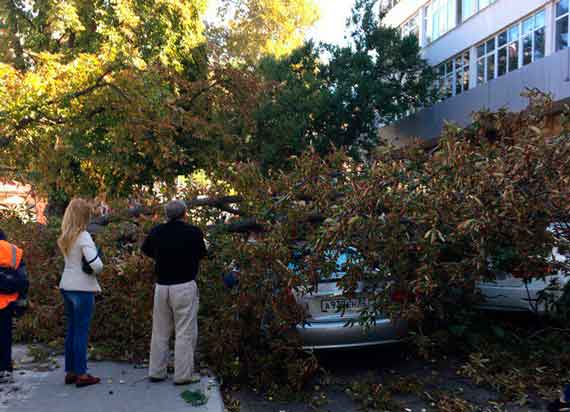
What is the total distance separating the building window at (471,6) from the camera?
23450mm

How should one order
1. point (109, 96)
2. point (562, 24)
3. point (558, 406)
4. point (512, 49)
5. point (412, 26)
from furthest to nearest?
1. point (412, 26)
2. point (512, 49)
3. point (562, 24)
4. point (109, 96)
5. point (558, 406)

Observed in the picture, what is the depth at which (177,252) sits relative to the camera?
511 cm

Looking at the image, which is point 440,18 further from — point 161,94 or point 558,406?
point 558,406

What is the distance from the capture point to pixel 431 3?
28.5 m

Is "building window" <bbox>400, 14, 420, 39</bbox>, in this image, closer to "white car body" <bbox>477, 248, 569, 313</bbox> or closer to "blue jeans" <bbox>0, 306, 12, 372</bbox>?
"white car body" <bbox>477, 248, 569, 313</bbox>

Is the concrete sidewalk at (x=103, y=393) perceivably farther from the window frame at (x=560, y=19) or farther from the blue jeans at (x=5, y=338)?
the window frame at (x=560, y=19)

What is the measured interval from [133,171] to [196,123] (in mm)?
1518

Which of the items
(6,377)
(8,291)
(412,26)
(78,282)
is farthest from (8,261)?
(412,26)

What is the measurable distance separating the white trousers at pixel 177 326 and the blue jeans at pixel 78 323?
608 millimetres

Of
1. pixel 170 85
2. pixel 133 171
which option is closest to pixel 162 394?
pixel 133 171

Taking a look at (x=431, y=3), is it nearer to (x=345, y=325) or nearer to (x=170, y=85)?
Answer: (x=170, y=85)

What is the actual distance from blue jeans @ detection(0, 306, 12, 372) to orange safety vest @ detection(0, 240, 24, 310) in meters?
0.07

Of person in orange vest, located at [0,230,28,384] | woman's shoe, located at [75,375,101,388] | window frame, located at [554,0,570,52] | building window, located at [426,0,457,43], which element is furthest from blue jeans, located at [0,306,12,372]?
building window, located at [426,0,457,43]

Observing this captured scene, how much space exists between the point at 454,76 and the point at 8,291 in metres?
24.2
